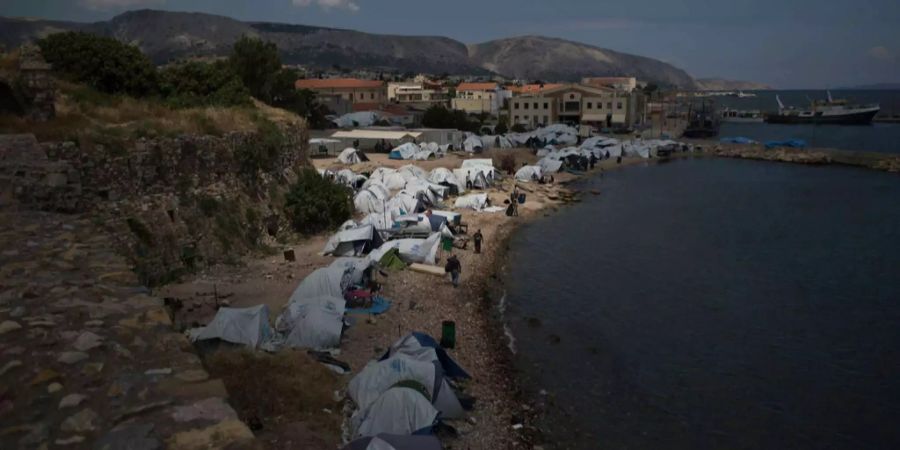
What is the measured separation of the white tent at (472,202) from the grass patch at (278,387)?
18.3 meters

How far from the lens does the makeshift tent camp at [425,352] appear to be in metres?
11.2

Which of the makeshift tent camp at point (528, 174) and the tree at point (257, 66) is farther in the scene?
the tree at point (257, 66)

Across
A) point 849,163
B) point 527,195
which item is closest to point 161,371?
point 527,195

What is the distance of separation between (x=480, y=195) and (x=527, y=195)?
5541 mm

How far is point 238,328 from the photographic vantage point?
11.6 m

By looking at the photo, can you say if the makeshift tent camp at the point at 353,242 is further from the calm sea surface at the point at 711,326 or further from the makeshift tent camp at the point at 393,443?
the makeshift tent camp at the point at 393,443

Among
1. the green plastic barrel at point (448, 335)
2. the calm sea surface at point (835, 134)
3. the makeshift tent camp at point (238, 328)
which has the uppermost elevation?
the calm sea surface at point (835, 134)

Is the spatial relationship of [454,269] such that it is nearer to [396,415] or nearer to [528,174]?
[396,415]

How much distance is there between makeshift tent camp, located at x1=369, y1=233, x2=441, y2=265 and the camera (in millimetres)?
18750

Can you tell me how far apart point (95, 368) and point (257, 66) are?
142ft

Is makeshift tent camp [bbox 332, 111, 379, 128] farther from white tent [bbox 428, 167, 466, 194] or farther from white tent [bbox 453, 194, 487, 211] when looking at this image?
white tent [bbox 453, 194, 487, 211]

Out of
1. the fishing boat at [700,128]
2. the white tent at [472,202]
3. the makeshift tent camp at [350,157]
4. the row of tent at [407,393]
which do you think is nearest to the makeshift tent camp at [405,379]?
the row of tent at [407,393]

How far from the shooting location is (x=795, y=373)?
1383 cm

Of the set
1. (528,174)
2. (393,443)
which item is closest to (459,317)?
(393,443)
